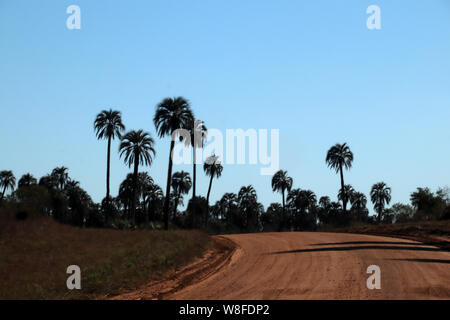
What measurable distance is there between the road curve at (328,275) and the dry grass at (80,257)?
8.66ft

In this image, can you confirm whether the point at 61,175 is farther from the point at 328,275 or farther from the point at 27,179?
the point at 328,275

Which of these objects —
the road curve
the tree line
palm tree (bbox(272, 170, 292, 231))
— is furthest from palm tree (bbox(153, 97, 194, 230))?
palm tree (bbox(272, 170, 292, 231))

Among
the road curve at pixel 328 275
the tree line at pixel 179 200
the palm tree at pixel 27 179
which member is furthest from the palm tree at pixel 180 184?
the road curve at pixel 328 275

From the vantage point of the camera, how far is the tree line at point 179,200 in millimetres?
47594

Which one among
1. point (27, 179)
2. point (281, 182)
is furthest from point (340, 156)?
point (27, 179)

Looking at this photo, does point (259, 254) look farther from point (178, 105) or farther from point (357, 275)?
point (178, 105)

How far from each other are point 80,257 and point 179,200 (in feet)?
261

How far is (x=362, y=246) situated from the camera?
926 inches

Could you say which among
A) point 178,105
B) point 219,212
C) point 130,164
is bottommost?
point 219,212

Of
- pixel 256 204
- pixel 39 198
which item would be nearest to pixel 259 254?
pixel 39 198

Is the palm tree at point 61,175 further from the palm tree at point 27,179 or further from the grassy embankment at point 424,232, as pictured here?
the grassy embankment at point 424,232

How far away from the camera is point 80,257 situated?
62.5 ft

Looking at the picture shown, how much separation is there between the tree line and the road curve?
61.0ft
